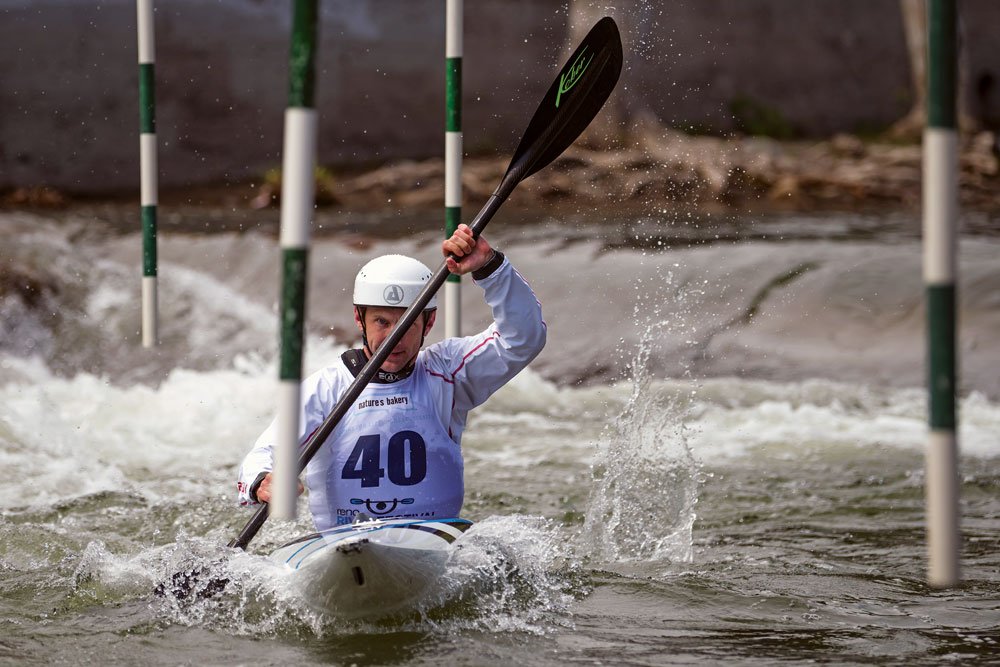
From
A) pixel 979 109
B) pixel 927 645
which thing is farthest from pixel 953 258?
pixel 979 109

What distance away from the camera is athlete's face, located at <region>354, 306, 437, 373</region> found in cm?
425

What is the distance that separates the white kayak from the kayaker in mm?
161

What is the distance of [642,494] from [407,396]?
198 centimetres

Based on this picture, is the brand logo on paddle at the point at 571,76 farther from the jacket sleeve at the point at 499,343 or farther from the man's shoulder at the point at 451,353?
the man's shoulder at the point at 451,353

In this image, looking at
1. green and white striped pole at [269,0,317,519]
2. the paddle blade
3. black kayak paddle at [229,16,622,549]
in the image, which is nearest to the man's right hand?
green and white striped pole at [269,0,317,519]

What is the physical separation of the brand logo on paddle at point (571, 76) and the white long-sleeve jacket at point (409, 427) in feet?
3.25

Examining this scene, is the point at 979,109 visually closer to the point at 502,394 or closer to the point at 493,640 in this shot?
the point at 502,394

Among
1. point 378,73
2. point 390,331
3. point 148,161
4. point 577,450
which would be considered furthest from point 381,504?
point 378,73

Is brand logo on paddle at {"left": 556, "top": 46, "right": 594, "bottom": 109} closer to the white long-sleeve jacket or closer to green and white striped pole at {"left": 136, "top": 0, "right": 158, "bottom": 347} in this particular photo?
the white long-sleeve jacket

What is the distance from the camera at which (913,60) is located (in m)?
16.2

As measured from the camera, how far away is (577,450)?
7.52 metres

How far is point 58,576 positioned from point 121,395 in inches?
171

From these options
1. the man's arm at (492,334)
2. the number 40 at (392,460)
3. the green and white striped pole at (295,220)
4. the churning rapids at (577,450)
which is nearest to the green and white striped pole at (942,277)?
the churning rapids at (577,450)

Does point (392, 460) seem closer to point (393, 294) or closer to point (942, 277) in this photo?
point (393, 294)
